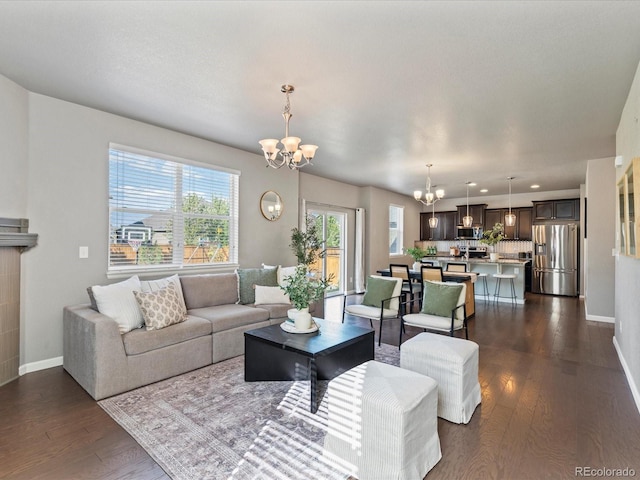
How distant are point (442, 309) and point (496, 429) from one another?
1651mm

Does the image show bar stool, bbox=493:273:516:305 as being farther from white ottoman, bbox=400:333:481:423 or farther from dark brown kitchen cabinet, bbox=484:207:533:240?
white ottoman, bbox=400:333:481:423

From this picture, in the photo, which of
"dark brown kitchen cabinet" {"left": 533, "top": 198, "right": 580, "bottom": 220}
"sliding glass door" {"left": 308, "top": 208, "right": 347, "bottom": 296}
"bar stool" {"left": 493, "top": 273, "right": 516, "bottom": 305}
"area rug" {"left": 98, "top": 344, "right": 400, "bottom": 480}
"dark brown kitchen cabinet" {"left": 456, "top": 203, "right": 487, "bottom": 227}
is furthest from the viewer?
"dark brown kitchen cabinet" {"left": 456, "top": 203, "right": 487, "bottom": 227}

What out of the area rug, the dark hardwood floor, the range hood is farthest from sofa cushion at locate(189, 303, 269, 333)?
the range hood

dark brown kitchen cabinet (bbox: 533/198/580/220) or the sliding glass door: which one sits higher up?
dark brown kitchen cabinet (bbox: 533/198/580/220)

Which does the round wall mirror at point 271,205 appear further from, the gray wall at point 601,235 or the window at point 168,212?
the gray wall at point 601,235

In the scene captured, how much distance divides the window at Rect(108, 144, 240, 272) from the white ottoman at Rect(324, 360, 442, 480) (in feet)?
10.4

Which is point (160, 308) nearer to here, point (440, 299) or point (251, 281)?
point (251, 281)

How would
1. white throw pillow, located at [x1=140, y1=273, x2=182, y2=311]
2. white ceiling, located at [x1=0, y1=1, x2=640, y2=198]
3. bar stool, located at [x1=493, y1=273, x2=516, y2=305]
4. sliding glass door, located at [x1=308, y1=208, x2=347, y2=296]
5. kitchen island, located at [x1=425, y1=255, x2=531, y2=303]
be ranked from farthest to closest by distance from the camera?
sliding glass door, located at [x1=308, y1=208, x2=347, y2=296], kitchen island, located at [x1=425, y1=255, x2=531, y2=303], bar stool, located at [x1=493, y1=273, x2=516, y2=305], white throw pillow, located at [x1=140, y1=273, x2=182, y2=311], white ceiling, located at [x1=0, y1=1, x2=640, y2=198]

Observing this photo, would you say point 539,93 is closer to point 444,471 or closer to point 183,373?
point 444,471

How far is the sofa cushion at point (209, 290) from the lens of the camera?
3967mm

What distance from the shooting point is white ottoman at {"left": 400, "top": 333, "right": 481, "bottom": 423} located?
7.83ft

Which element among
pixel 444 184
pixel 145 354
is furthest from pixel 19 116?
pixel 444 184

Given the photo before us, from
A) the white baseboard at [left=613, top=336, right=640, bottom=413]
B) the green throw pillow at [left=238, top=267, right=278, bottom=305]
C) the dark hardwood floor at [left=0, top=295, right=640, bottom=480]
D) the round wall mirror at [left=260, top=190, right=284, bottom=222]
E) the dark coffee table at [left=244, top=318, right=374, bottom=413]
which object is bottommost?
the dark hardwood floor at [left=0, top=295, right=640, bottom=480]

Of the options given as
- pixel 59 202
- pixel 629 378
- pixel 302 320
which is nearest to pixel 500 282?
pixel 629 378
